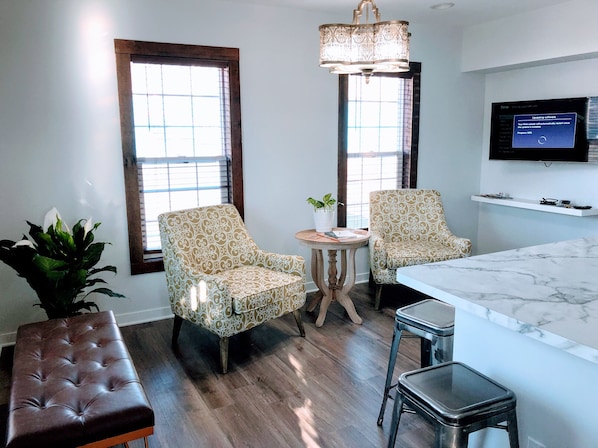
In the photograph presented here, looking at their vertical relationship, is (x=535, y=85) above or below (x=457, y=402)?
above

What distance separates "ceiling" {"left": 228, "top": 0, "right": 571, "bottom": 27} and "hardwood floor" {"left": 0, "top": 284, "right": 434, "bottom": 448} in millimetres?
2599

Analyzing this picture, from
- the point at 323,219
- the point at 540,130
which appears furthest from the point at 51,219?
the point at 540,130

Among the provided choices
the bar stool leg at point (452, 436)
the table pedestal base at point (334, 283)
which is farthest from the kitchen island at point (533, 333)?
the table pedestal base at point (334, 283)

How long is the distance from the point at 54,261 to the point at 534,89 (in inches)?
179

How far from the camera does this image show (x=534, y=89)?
4.93 meters

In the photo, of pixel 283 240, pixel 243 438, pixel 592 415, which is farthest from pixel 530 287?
pixel 283 240

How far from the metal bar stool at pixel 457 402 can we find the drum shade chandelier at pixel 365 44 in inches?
63.0

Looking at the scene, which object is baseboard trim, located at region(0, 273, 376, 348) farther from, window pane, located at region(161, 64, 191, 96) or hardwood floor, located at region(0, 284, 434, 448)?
window pane, located at region(161, 64, 191, 96)

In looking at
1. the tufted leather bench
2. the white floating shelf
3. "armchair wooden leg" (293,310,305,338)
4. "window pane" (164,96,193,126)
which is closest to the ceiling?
"window pane" (164,96,193,126)

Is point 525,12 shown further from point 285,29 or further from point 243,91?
point 243,91

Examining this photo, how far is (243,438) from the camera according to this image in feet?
8.14

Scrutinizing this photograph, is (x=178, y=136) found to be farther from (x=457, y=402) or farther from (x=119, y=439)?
(x=457, y=402)

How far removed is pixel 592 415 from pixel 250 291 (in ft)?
6.89

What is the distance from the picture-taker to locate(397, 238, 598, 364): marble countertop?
147 centimetres
